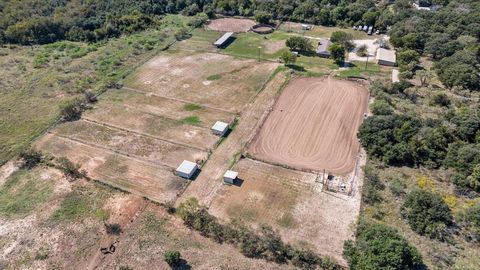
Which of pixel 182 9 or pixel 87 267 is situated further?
pixel 182 9

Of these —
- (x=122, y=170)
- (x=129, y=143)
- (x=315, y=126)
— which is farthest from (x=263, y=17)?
(x=122, y=170)

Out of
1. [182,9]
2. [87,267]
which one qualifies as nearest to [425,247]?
[87,267]

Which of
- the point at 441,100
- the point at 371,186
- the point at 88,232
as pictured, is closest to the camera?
the point at 88,232

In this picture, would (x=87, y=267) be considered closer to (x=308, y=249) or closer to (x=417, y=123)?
(x=308, y=249)

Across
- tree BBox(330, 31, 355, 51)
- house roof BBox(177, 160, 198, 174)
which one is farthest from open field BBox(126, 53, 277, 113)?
tree BBox(330, 31, 355, 51)

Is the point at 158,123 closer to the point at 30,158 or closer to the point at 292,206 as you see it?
the point at 30,158

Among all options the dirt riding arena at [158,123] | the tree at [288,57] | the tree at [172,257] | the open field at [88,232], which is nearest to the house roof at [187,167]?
the dirt riding arena at [158,123]

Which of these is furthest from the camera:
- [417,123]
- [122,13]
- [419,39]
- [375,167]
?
[122,13]

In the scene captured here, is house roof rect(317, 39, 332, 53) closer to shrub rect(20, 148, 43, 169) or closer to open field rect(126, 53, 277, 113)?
open field rect(126, 53, 277, 113)
